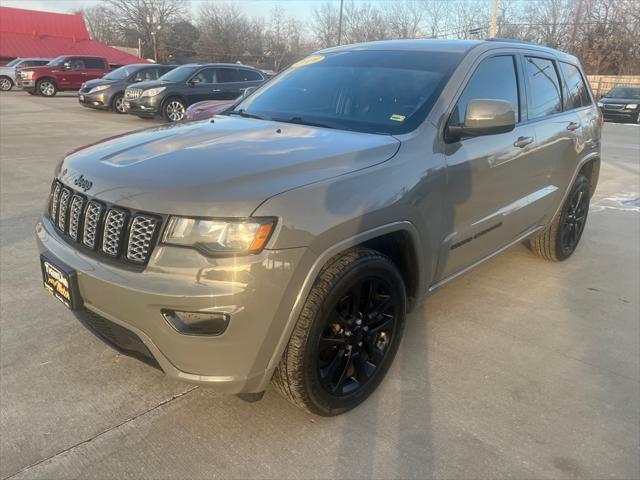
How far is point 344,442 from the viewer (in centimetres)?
244

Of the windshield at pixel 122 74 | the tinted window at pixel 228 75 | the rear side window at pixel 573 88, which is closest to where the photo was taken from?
the rear side window at pixel 573 88

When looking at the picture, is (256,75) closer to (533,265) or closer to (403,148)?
(533,265)

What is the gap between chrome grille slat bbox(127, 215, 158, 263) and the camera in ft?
6.84

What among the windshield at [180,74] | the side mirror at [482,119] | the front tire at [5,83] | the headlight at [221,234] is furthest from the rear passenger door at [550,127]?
the front tire at [5,83]

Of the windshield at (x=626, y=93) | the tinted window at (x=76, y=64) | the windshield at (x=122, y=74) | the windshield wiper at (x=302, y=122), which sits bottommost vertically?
the windshield wiper at (x=302, y=122)

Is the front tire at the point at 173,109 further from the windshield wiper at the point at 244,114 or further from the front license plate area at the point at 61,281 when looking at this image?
the front license plate area at the point at 61,281

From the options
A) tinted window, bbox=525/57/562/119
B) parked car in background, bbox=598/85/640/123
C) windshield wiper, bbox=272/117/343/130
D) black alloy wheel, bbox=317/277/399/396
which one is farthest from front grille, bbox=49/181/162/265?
parked car in background, bbox=598/85/640/123

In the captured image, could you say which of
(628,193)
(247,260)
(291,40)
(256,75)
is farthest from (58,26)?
(247,260)

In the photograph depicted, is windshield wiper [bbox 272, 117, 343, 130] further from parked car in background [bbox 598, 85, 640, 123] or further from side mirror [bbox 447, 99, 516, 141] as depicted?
parked car in background [bbox 598, 85, 640, 123]

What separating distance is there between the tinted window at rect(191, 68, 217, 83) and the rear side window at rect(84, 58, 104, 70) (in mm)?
11639

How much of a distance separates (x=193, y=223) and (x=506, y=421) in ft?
5.88

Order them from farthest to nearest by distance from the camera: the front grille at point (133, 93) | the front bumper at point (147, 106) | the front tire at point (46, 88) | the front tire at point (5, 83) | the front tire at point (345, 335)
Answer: the front tire at point (5, 83) < the front tire at point (46, 88) < the front grille at point (133, 93) < the front bumper at point (147, 106) < the front tire at point (345, 335)

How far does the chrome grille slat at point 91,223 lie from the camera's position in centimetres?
226

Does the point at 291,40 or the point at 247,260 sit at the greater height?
the point at 291,40
